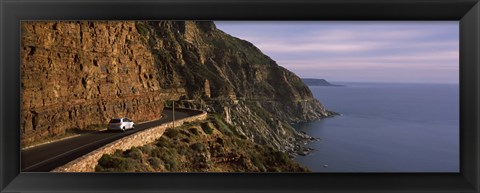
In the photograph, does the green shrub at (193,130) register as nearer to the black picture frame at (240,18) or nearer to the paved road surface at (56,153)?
the paved road surface at (56,153)

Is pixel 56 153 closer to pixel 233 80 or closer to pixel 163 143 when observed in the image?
pixel 163 143

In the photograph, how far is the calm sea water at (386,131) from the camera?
3809 cm

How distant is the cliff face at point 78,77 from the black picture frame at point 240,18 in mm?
2884

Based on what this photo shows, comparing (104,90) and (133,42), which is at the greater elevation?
(133,42)

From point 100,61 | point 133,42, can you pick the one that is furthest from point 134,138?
point 133,42

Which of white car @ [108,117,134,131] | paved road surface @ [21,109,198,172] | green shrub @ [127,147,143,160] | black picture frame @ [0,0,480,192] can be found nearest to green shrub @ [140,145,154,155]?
green shrub @ [127,147,143,160]

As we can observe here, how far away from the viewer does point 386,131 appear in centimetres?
4656

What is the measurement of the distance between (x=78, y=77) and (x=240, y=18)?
1010 cm

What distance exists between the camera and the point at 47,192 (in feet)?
13.9

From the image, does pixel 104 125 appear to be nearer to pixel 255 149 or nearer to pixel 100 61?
pixel 100 61

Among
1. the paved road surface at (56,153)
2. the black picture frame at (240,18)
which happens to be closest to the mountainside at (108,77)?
the paved road surface at (56,153)

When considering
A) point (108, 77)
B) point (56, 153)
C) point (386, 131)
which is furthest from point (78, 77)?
point (386, 131)

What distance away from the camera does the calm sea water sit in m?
38.1
